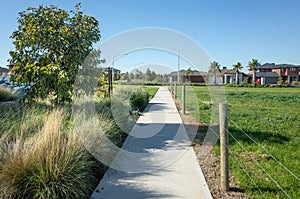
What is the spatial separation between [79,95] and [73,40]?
6.21 ft

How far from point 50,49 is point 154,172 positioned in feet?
12.5

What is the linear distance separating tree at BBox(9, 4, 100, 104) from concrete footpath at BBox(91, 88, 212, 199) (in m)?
2.25

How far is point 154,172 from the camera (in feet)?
13.3

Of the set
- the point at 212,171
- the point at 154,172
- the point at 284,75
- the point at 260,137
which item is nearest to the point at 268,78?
the point at 284,75

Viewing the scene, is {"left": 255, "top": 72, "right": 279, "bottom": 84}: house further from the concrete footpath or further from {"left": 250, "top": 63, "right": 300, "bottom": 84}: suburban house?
the concrete footpath

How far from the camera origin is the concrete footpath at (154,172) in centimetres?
330

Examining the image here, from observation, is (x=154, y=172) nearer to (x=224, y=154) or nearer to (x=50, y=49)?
(x=224, y=154)

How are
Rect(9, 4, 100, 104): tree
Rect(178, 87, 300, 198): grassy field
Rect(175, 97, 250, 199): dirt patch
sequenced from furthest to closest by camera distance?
Rect(9, 4, 100, 104): tree, Rect(178, 87, 300, 198): grassy field, Rect(175, 97, 250, 199): dirt patch

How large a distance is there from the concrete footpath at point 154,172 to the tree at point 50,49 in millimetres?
2253

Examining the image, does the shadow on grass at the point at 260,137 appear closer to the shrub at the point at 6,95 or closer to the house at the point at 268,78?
the shrub at the point at 6,95

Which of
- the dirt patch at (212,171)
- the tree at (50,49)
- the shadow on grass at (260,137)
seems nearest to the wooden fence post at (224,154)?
the dirt patch at (212,171)

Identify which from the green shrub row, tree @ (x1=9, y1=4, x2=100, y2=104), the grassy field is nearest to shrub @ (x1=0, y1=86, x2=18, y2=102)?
tree @ (x1=9, y1=4, x2=100, y2=104)

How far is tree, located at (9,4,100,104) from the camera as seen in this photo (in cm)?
525

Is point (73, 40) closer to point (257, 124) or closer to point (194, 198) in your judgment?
point (194, 198)
